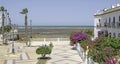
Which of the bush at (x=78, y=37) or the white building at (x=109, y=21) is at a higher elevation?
the white building at (x=109, y=21)

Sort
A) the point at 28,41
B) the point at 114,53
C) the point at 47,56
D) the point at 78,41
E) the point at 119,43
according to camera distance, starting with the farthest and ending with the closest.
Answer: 1. the point at 28,41
2. the point at 78,41
3. the point at 47,56
4. the point at 119,43
5. the point at 114,53

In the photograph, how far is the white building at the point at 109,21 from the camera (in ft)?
109

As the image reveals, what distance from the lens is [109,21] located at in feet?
123

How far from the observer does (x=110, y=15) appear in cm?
3681

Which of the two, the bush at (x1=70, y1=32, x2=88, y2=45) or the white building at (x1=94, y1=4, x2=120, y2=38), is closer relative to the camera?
the white building at (x1=94, y1=4, x2=120, y2=38)

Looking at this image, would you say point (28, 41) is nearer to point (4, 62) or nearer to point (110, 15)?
point (110, 15)

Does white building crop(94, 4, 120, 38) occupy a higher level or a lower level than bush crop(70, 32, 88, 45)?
higher

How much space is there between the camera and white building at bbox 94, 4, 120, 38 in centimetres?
3333

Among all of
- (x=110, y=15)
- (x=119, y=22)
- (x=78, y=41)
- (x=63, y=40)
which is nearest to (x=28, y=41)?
(x=63, y=40)

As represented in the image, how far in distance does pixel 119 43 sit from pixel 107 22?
13.9m

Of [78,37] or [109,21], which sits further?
[109,21]

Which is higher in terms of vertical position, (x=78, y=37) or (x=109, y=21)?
(x=109, y=21)

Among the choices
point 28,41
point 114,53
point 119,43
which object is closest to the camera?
point 114,53

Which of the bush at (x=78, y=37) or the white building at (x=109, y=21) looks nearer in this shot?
the white building at (x=109, y=21)
